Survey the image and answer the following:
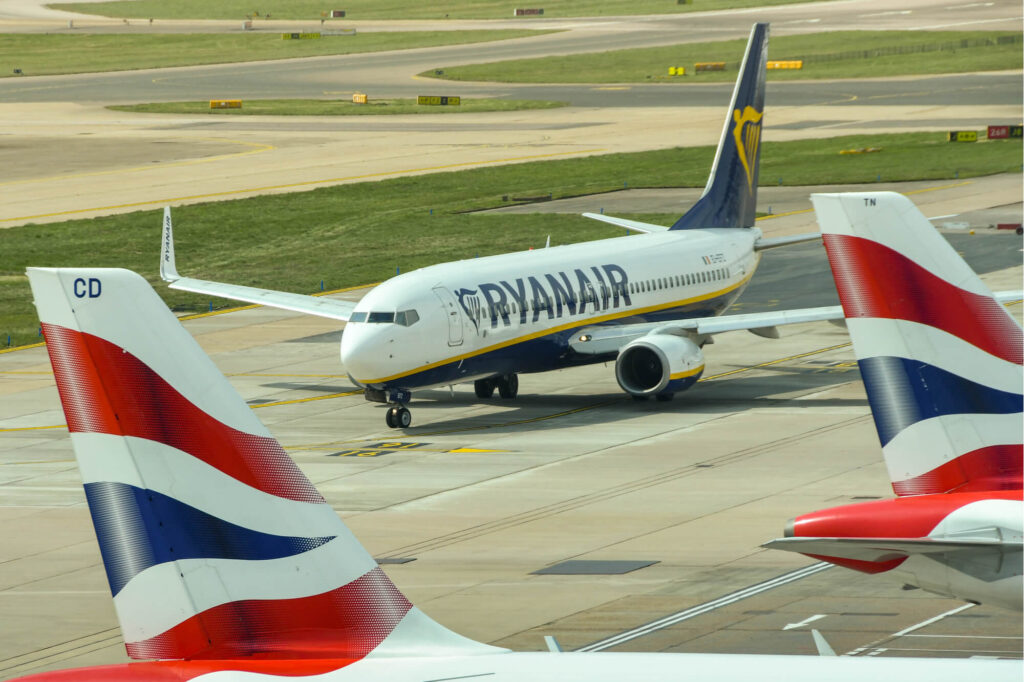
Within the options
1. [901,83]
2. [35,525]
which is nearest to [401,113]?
[901,83]

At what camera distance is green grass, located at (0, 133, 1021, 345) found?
2542 inches

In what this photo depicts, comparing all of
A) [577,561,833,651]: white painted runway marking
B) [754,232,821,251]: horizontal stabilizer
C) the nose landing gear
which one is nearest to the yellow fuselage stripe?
the nose landing gear

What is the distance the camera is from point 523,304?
4059 centimetres

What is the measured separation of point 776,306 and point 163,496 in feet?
150

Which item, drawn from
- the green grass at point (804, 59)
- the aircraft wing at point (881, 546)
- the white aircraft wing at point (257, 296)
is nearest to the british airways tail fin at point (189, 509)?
the aircraft wing at point (881, 546)

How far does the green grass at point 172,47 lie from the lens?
550ft

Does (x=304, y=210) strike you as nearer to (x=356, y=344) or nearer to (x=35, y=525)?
(x=356, y=344)

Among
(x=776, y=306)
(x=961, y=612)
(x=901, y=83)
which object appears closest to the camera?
(x=961, y=612)

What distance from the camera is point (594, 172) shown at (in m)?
90.8

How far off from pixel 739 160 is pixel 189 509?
39542mm

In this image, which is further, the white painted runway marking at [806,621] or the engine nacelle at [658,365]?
the engine nacelle at [658,365]

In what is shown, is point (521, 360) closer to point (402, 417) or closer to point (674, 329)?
point (402, 417)

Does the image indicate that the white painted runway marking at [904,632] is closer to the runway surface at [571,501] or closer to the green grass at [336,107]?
Result: the runway surface at [571,501]

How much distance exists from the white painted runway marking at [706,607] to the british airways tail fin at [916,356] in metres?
7.55
